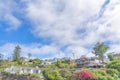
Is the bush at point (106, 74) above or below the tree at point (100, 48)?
below

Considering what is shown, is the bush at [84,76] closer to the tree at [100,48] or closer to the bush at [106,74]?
the bush at [106,74]

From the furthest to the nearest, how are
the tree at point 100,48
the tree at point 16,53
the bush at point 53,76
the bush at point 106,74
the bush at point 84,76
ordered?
the tree at point 16,53
the tree at point 100,48
the bush at point 53,76
the bush at point 106,74
the bush at point 84,76

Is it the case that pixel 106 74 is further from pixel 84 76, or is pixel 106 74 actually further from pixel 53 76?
pixel 53 76

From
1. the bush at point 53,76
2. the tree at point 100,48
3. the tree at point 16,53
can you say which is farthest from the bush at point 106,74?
the tree at point 16,53

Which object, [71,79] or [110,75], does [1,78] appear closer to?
[71,79]

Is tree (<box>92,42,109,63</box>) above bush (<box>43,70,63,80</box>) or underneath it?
above

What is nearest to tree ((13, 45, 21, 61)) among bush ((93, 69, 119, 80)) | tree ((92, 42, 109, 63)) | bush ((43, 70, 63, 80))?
tree ((92, 42, 109, 63))

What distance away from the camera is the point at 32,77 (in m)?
48.2

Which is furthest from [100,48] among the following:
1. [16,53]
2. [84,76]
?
[84,76]

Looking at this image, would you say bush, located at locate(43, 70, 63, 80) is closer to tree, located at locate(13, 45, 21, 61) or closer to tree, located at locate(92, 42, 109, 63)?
tree, located at locate(92, 42, 109, 63)

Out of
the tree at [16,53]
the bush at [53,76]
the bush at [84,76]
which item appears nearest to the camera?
the bush at [84,76]

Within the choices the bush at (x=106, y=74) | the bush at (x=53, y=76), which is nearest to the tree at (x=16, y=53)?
the bush at (x=53, y=76)

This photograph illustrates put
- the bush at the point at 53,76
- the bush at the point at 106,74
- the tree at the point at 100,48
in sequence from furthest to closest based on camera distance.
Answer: the tree at the point at 100,48, the bush at the point at 53,76, the bush at the point at 106,74

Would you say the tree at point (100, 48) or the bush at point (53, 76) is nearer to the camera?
the bush at point (53, 76)
